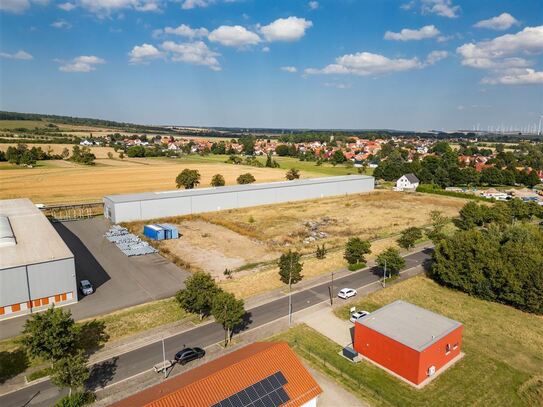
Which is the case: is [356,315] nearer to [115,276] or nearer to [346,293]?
[346,293]

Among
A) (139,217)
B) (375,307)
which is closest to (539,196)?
(375,307)

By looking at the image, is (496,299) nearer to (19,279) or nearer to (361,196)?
(19,279)

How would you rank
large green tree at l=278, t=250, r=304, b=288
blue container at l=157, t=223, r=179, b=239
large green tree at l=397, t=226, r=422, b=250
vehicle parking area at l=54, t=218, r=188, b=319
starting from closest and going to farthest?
vehicle parking area at l=54, t=218, r=188, b=319 → large green tree at l=278, t=250, r=304, b=288 → large green tree at l=397, t=226, r=422, b=250 → blue container at l=157, t=223, r=179, b=239

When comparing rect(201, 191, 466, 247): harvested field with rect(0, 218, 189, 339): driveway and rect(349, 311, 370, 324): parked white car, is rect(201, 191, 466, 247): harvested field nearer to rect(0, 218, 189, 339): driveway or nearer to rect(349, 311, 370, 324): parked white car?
rect(0, 218, 189, 339): driveway

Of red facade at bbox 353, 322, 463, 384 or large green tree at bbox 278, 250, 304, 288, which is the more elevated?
large green tree at bbox 278, 250, 304, 288

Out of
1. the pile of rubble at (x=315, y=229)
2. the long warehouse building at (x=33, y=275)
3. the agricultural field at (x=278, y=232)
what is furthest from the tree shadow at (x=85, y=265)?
the pile of rubble at (x=315, y=229)

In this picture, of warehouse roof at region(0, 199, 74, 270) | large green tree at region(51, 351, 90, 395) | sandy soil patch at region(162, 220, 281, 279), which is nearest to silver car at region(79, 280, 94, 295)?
warehouse roof at region(0, 199, 74, 270)

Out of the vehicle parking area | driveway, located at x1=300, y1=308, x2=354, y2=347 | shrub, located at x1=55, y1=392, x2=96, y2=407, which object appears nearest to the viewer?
shrub, located at x1=55, y1=392, x2=96, y2=407
